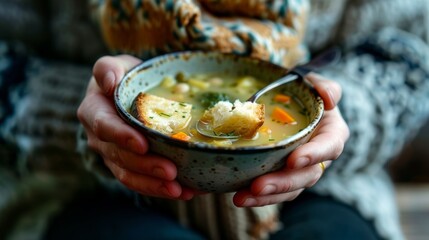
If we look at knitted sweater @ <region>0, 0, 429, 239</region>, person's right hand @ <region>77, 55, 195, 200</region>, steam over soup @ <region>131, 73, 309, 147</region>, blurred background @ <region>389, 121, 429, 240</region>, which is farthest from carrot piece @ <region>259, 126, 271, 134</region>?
blurred background @ <region>389, 121, 429, 240</region>

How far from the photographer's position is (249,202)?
0.61 metres

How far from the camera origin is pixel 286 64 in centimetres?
88

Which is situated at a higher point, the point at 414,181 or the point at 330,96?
the point at 330,96

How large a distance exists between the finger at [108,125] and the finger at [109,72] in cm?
2

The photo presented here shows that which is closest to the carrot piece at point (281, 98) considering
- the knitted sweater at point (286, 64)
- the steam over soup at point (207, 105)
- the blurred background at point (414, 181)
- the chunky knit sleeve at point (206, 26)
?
the steam over soup at point (207, 105)

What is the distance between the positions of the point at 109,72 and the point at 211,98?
0.42 feet

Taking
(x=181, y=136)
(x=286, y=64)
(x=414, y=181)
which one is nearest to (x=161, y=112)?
(x=181, y=136)

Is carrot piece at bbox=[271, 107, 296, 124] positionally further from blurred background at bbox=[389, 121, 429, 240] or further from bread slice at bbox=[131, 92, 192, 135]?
blurred background at bbox=[389, 121, 429, 240]

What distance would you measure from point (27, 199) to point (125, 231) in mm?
306

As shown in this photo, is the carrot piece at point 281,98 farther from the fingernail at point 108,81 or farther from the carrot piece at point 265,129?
the fingernail at point 108,81

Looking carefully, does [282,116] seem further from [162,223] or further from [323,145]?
[162,223]

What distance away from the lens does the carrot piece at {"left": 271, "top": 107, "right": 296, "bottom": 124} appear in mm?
647

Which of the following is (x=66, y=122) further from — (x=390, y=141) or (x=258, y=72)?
(x=390, y=141)

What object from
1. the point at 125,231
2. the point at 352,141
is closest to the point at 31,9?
the point at 125,231
